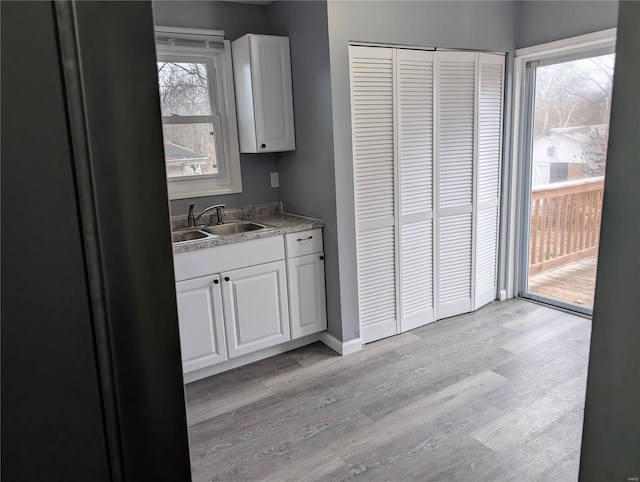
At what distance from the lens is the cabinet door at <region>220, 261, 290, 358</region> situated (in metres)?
3.12

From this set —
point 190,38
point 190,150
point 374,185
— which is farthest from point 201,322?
point 190,38

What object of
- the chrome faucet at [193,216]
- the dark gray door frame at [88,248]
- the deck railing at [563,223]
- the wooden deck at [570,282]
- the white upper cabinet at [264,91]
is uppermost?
the white upper cabinet at [264,91]

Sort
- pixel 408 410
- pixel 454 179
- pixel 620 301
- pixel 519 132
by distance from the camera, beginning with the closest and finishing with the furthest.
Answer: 1. pixel 620 301
2. pixel 408 410
3. pixel 454 179
4. pixel 519 132

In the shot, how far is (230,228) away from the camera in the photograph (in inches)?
141

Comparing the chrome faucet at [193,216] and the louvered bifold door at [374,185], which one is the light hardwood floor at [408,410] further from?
the chrome faucet at [193,216]

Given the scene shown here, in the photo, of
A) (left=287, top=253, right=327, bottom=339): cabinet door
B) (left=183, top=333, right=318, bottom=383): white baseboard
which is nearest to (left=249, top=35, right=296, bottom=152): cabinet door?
(left=287, top=253, right=327, bottom=339): cabinet door

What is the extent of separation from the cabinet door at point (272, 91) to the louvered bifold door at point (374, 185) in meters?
0.51

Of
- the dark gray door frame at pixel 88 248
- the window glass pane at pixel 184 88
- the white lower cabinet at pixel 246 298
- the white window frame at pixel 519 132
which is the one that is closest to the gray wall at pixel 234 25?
the window glass pane at pixel 184 88

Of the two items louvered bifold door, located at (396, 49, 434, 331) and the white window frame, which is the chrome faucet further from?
the white window frame

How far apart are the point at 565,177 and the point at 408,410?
97.9 inches

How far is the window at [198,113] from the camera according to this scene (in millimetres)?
3350

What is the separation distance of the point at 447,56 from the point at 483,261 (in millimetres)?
1684

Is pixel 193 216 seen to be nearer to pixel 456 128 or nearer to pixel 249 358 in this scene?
pixel 249 358

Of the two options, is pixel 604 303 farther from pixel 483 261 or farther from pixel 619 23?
pixel 483 261
